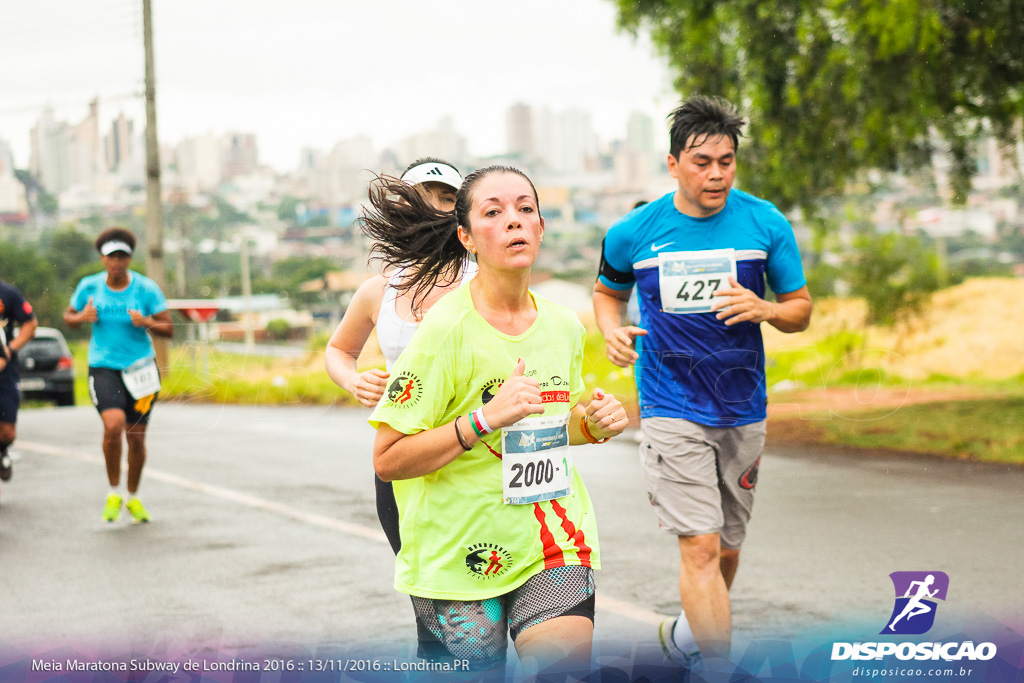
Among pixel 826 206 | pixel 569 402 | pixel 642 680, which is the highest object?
pixel 826 206

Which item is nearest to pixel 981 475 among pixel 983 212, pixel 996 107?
pixel 996 107

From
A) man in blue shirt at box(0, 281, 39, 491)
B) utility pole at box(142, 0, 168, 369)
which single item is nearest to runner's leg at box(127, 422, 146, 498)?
man in blue shirt at box(0, 281, 39, 491)

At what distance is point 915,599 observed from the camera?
4422 mm

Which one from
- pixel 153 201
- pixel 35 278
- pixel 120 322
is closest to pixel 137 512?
pixel 120 322

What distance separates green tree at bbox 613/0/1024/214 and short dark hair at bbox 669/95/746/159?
16.3 feet

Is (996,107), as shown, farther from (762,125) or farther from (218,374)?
(218,374)

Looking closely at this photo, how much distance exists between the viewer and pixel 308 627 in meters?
4.96

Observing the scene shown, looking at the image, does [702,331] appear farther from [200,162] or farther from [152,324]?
[200,162]

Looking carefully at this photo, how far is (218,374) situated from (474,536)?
2431mm

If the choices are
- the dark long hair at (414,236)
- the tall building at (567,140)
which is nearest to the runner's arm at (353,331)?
the dark long hair at (414,236)

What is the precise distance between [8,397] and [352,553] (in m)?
3.76

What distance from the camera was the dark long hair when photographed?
3.42 meters

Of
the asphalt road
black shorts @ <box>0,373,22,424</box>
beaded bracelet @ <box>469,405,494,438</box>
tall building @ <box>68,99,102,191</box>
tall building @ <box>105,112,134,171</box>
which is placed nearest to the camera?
beaded bracelet @ <box>469,405,494,438</box>

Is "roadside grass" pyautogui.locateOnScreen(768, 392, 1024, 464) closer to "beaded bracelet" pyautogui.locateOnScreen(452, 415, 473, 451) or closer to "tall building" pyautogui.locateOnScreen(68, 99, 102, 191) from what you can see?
"beaded bracelet" pyautogui.locateOnScreen(452, 415, 473, 451)
